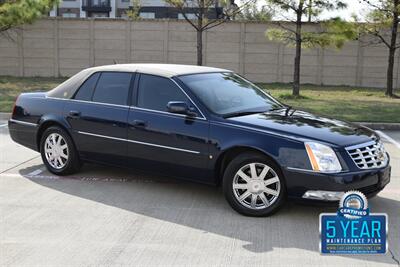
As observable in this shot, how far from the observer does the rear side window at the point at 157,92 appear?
5.90m

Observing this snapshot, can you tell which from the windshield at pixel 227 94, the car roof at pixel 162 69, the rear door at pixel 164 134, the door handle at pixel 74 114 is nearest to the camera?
the rear door at pixel 164 134

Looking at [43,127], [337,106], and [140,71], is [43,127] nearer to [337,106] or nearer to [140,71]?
[140,71]

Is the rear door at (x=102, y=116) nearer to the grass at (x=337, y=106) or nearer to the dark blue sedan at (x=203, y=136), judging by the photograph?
the dark blue sedan at (x=203, y=136)

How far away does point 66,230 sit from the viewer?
4.84 metres

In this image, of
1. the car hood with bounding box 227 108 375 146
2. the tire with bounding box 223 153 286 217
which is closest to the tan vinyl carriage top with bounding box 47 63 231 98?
the car hood with bounding box 227 108 375 146

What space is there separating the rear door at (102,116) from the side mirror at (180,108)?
2.43 feet

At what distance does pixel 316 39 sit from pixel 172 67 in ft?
42.6

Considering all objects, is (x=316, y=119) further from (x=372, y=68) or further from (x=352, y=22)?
(x=372, y=68)

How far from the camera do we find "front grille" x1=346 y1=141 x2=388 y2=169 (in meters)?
5.01

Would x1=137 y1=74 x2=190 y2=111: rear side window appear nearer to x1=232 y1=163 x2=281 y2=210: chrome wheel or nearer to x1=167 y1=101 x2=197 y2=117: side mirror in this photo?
x1=167 y1=101 x2=197 y2=117: side mirror

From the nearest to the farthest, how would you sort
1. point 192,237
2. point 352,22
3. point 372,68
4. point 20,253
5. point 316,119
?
point 20,253 → point 192,237 → point 316,119 → point 352,22 → point 372,68

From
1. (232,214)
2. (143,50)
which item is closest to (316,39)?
(143,50)

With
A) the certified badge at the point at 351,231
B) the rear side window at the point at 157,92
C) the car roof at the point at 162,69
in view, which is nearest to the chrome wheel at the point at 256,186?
the rear side window at the point at 157,92

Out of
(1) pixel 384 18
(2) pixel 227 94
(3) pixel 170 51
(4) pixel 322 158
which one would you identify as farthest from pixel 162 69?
(3) pixel 170 51
